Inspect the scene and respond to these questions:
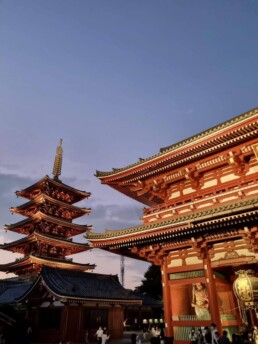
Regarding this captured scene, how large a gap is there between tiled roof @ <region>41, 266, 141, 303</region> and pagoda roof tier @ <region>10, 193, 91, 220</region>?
12.3 meters

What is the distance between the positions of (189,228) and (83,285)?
18.1m

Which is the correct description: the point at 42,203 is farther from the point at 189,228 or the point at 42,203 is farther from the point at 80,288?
the point at 189,228

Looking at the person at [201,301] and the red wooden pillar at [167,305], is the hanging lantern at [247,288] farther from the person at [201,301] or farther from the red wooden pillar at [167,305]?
the red wooden pillar at [167,305]

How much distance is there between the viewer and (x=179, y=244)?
14.0 meters

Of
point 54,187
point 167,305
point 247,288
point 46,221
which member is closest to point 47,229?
point 46,221

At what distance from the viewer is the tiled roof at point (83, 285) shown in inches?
886

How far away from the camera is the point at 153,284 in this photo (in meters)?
52.8

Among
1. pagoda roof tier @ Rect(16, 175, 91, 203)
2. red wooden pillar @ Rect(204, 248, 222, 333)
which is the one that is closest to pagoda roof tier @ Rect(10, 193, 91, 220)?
pagoda roof tier @ Rect(16, 175, 91, 203)

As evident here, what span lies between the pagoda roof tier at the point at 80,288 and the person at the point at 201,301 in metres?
11.4

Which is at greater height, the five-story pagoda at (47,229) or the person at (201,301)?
the five-story pagoda at (47,229)

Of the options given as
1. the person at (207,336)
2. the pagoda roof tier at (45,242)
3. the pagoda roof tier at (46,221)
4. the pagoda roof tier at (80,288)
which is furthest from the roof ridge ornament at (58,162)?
the person at (207,336)

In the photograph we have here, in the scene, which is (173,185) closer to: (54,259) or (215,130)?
(215,130)

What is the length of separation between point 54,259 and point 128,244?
2311cm

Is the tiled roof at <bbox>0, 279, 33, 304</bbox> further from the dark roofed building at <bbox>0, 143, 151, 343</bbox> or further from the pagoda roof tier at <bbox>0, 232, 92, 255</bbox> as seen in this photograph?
the pagoda roof tier at <bbox>0, 232, 92, 255</bbox>
